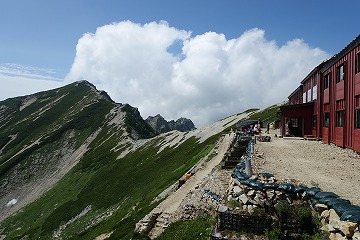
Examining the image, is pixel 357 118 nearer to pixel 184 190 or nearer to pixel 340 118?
pixel 340 118

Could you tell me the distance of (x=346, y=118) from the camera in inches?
1387

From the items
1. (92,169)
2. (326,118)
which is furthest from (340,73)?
(92,169)

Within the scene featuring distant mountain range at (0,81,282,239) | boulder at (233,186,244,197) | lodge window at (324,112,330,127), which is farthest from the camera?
distant mountain range at (0,81,282,239)

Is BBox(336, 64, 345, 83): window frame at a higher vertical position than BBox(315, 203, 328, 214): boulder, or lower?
higher

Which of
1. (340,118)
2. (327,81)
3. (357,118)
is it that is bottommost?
(357,118)

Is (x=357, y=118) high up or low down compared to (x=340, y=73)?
down

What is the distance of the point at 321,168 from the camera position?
78.4 ft

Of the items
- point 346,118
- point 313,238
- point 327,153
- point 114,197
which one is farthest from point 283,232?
point 114,197

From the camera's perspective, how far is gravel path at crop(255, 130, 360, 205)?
17.9 meters

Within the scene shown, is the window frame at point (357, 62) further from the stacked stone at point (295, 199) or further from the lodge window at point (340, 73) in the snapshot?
the stacked stone at point (295, 199)

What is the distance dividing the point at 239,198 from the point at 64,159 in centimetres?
12282

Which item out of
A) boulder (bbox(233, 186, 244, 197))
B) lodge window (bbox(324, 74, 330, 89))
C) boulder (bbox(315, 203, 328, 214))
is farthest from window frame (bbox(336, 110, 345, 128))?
boulder (bbox(315, 203, 328, 214))

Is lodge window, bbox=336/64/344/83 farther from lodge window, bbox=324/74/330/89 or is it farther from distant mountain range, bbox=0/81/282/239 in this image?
distant mountain range, bbox=0/81/282/239

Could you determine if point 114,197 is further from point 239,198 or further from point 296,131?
point 239,198
